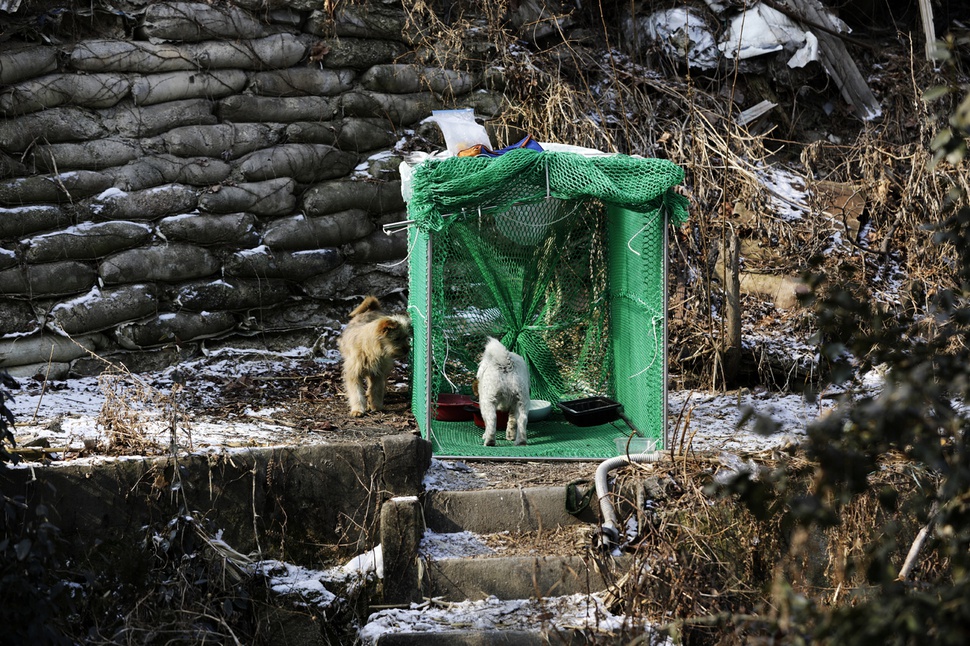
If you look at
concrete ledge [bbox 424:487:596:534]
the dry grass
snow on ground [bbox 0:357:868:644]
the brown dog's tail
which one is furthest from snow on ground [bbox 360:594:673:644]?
the dry grass

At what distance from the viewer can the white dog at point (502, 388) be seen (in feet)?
17.5

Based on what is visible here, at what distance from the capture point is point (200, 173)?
6863 mm

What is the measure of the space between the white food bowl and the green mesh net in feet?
0.37

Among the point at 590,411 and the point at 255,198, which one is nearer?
the point at 590,411

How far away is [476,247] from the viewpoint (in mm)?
5992

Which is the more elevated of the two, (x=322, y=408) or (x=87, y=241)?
(x=87, y=241)

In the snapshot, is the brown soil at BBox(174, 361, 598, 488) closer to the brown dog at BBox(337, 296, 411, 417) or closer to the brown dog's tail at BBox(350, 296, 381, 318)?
the brown dog at BBox(337, 296, 411, 417)

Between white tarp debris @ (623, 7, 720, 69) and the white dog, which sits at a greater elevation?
white tarp debris @ (623, 7, 720, 69)

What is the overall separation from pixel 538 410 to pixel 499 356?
0.72 m

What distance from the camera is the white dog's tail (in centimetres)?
532

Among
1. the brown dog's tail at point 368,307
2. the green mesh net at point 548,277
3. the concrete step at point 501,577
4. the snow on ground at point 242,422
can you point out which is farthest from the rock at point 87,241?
the concrete step at point 501,577

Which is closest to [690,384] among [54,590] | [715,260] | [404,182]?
[715,260]

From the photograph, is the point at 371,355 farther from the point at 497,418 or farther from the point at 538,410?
the point at 538,410

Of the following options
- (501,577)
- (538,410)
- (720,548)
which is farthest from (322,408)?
(720,548)
